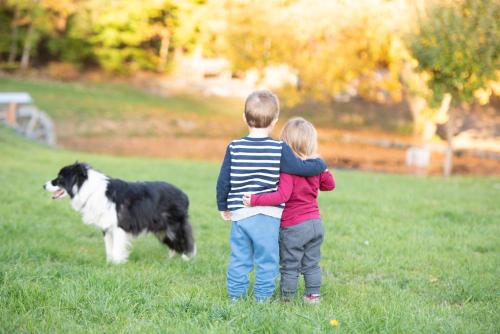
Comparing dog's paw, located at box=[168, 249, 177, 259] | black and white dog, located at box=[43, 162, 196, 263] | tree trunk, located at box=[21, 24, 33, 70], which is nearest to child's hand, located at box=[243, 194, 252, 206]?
black and white dog, located at box=[43, 162, 196, 263]

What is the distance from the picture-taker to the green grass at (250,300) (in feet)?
13.7

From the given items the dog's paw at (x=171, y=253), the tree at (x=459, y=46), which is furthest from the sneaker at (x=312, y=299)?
the tree at (x=459, y=46)

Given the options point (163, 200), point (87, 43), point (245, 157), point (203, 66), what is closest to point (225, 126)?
point (203, 66)

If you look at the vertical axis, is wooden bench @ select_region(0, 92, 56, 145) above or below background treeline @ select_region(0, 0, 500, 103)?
below

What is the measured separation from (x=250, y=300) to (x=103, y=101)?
2723 centimetres

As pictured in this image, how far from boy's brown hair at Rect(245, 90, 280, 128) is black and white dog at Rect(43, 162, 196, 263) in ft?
8.05

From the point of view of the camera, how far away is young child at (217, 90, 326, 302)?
14.5 feet

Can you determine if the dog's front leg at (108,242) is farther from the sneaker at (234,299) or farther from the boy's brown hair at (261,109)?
the boy's brown hair at (261,109)

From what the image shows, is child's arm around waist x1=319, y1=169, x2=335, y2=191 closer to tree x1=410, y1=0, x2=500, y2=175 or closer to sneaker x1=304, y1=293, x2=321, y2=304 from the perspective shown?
sneaker x1=304, y1=293, x2=321, y2=304

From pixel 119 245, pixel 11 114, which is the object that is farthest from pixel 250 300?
pixel 11 114

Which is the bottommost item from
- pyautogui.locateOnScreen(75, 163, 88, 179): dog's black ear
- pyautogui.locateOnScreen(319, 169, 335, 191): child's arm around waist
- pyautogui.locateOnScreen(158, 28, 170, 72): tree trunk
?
pyautogui.locateOnScreen(75, 163, 88, 179): dog's black ear

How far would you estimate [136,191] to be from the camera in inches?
254

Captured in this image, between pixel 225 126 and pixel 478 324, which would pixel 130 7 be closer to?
pixel 225 126

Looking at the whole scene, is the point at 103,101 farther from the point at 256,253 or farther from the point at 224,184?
the point at 256,253
